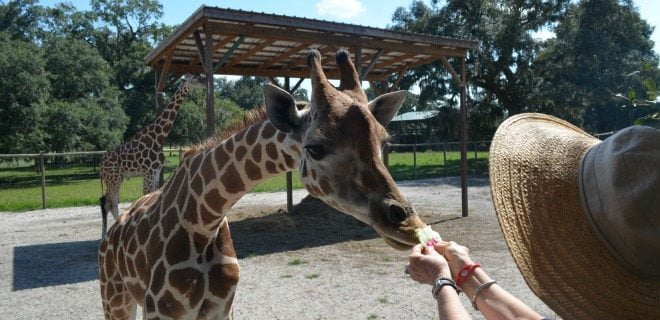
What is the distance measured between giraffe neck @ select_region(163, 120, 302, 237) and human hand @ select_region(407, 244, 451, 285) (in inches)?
35.3

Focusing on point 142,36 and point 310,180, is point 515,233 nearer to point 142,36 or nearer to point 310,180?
point 310,180

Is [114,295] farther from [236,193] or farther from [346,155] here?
[346,155]

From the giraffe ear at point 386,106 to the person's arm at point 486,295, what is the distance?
96 cm

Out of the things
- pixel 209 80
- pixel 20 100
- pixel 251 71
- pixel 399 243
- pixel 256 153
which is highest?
pixel 20 100

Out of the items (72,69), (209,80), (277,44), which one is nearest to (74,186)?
(72,69)

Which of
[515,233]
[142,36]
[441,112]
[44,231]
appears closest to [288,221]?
[44,231]

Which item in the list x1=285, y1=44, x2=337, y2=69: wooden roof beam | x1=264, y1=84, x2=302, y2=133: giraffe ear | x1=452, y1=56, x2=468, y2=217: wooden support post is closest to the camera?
x1=264, y1=84, x2=302, y2=133: giraffe ear

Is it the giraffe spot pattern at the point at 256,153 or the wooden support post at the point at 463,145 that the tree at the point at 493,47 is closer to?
the wooden support post at the point at 463,145

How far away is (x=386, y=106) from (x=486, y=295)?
124 centimetres

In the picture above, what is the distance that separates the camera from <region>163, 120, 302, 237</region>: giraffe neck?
256 centimetres

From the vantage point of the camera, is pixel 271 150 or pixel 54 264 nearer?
pixel 271 150

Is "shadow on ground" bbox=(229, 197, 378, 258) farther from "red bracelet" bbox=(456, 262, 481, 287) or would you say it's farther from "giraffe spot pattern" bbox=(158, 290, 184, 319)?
"red bracelet" bbox=(456, 262, 481, 287)

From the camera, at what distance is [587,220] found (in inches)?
61.0

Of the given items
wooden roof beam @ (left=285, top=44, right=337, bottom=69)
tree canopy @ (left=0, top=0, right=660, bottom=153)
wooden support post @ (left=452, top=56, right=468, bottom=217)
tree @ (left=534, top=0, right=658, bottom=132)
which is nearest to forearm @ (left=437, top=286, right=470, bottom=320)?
wooden roof beam @ (left=285, top=44, right=337, bottom=69)
